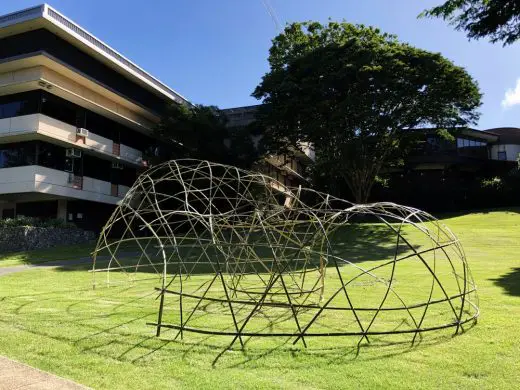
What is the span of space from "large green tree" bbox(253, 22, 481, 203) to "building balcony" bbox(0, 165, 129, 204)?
12.2 meters

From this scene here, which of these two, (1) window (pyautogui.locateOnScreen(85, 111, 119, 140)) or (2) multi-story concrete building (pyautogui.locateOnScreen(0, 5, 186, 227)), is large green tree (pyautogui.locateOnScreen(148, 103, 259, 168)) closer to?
(2) multi-story concrete building (pyautogui.locateOnScreen(0, 5, 186, 227))

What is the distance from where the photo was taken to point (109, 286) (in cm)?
1299

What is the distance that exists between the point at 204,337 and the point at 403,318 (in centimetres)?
377

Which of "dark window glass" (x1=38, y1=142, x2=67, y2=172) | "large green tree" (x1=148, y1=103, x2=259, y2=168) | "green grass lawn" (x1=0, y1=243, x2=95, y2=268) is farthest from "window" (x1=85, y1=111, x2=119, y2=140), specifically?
"green grass lawn" (x1=0, y1=243, x2=95, y2=268)

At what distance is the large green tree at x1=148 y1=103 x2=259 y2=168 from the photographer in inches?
1211

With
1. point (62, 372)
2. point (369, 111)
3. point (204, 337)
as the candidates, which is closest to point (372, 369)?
point (204, 337)

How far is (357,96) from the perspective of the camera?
26891mm

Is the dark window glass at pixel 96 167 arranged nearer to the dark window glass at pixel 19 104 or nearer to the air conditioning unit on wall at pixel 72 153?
the air conditioning unit on wall at pixel 72 153

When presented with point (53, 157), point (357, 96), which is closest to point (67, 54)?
point (53, 157)

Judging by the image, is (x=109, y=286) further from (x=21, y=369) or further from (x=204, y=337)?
(x=21, y=369)

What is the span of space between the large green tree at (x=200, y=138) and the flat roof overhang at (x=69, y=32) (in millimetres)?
3706

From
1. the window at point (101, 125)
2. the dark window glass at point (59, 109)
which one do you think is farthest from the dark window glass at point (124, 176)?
the dark window glass at point (59, 109)

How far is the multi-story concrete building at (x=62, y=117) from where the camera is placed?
25.5 metres

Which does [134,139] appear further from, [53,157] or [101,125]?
[53,157]
